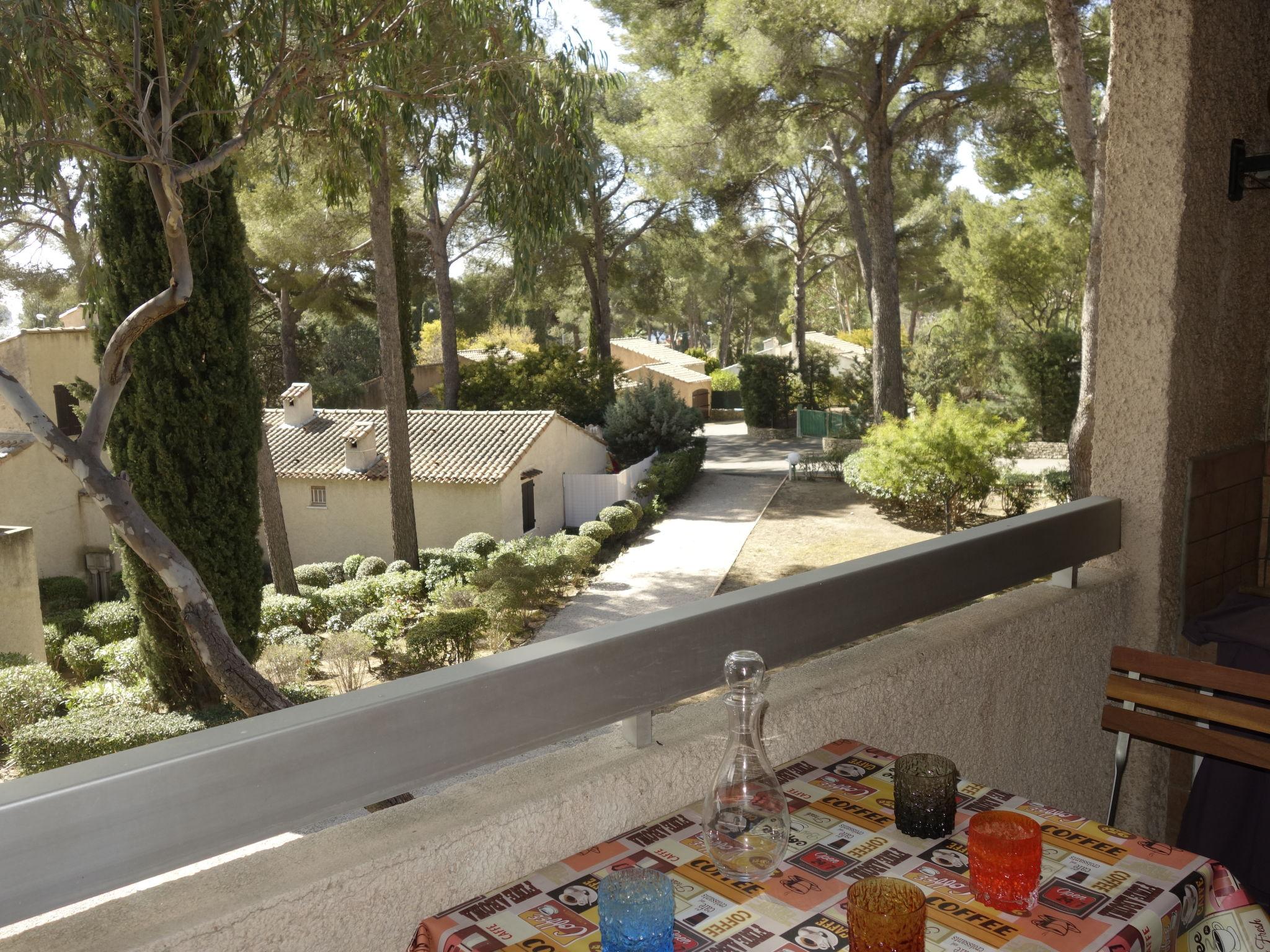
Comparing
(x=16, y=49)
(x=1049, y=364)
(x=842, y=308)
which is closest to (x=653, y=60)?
(x=1049, y=364)

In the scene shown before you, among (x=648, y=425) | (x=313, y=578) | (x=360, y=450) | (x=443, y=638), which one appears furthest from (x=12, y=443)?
(x=648, y=425)

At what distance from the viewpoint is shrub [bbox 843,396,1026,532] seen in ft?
39.3

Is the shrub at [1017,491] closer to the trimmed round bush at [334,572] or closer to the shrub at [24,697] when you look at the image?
the trimmed round bush at [334,572]

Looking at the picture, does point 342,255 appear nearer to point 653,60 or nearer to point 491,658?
point 653,60

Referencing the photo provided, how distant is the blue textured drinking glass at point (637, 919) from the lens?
2.98 feet

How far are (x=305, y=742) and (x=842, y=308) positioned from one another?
38024 millimetres

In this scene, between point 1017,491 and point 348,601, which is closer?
point 348,601

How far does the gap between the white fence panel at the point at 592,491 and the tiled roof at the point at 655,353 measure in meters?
14.8

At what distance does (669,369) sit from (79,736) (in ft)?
85.4

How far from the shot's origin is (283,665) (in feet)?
30.7

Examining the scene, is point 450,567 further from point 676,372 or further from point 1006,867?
point 676,372

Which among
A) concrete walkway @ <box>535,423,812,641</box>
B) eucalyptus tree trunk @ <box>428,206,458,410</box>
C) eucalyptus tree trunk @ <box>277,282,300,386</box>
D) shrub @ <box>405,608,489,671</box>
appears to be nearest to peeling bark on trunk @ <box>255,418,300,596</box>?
shrub @ <box>405,608,489,671</box>

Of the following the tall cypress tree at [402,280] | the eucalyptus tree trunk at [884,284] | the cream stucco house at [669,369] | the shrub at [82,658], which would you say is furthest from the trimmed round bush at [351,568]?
the cream stucco house at [669,369]

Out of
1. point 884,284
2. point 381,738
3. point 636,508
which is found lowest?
point 636,508
